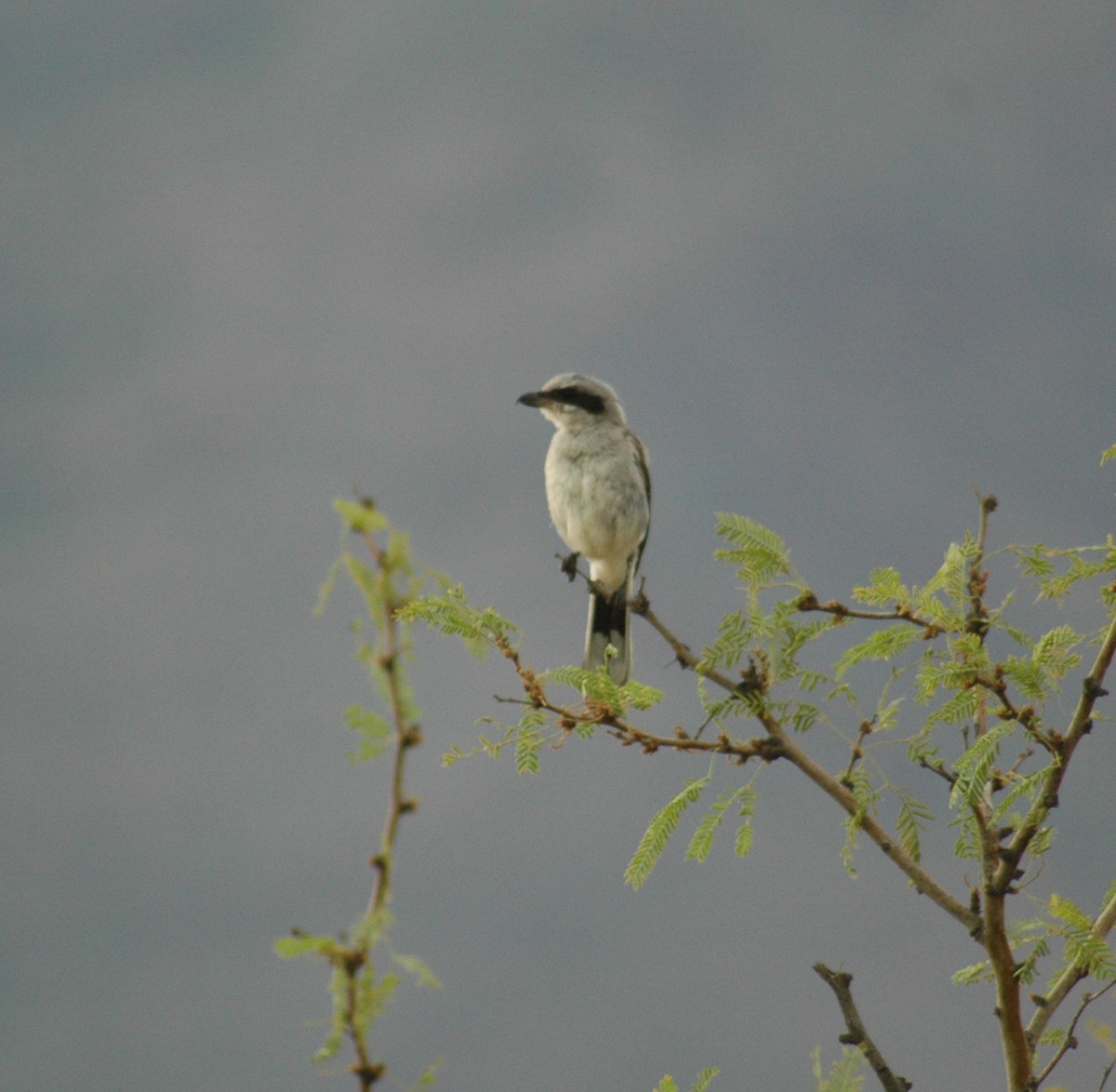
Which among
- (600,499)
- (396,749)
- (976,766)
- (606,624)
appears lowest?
(396,749)

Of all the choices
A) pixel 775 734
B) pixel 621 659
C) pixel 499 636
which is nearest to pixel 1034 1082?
pixel 775 734

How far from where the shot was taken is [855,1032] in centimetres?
314

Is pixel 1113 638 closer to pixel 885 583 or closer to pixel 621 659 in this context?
pixel 885 583

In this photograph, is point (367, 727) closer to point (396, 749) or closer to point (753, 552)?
point (396, 749)

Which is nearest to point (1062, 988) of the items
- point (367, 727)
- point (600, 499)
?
point (367, 727)

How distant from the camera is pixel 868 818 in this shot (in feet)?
11.2

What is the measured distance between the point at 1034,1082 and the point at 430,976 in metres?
2.28

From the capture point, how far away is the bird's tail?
292 inches

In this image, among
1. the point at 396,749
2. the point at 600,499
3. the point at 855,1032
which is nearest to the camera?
the point at 396,749

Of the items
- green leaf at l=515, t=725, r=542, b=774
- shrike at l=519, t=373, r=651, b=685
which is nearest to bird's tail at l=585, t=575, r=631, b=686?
shrike at l=519, t=373, r=651, b=685

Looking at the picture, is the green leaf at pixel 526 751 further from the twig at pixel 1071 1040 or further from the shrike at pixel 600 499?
the shrike at pixel 600 499

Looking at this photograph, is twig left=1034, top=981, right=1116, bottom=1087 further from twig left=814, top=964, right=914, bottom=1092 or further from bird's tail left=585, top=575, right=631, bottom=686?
bird's tail left=585, top=575, right=631, bottom=686

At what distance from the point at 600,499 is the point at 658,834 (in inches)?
162

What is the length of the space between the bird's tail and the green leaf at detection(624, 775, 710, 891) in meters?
3.65
